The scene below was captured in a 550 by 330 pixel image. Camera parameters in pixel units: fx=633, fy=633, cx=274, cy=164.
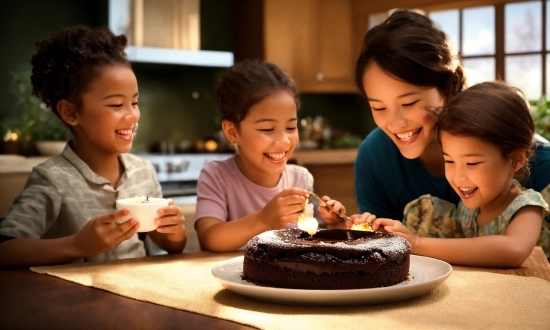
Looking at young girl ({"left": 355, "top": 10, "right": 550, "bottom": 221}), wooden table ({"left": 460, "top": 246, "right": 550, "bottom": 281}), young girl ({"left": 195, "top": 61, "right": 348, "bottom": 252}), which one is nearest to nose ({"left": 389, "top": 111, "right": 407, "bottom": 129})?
young girl ({"left": 355, "top": 10, "right": 550, "bottom": 221})

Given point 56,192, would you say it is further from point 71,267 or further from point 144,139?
point 144,139

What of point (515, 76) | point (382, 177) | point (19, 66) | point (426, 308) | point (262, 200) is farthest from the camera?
point (515, 76)

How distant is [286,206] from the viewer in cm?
156

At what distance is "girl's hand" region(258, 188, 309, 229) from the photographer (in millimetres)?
1556

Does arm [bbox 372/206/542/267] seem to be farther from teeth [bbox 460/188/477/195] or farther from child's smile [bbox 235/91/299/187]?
child's smile [bbox 235/91/299/187]

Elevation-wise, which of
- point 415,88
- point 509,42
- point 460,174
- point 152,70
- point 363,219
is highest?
point 509,42

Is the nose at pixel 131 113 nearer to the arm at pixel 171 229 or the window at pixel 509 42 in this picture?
the arm at pixel 171 229

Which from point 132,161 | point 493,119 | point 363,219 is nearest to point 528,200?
point 493,119

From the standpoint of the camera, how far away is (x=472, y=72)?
558cm

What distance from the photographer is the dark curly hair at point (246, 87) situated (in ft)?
6.25

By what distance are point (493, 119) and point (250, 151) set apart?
28.1 inches

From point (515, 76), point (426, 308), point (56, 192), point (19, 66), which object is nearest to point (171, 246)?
point (56, 192)

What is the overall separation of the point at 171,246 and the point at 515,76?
4.40m

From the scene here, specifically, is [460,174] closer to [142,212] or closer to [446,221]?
[446,221]
